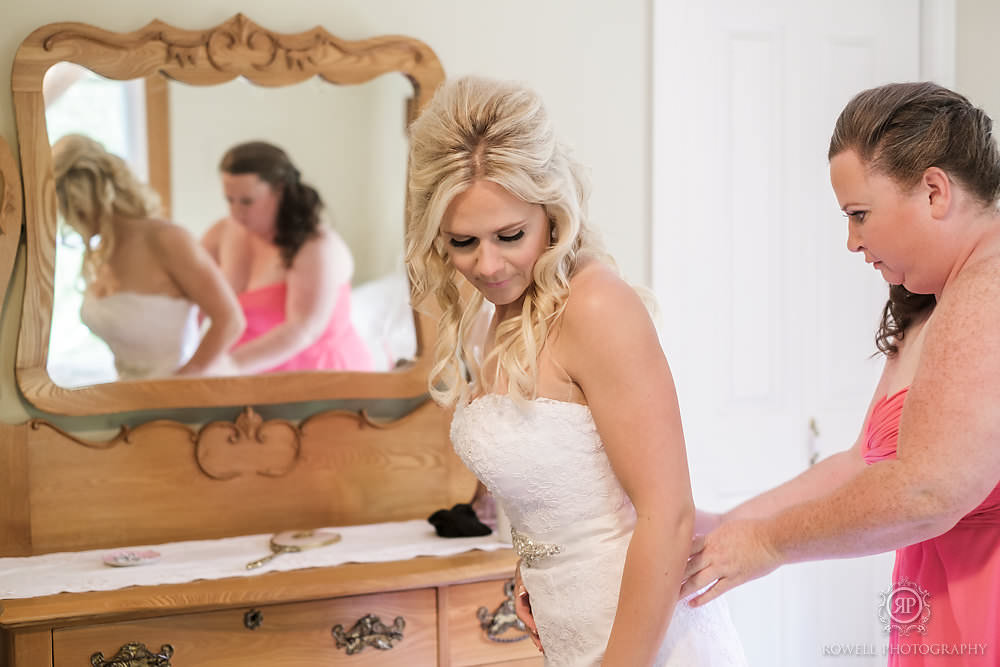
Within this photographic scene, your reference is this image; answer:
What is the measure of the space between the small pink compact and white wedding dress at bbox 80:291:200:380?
411 millimetres

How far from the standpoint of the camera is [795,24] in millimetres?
2898

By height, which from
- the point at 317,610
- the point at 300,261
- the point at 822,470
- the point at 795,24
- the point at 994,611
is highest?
the point at 795,24

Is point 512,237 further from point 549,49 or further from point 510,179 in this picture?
point 549,49

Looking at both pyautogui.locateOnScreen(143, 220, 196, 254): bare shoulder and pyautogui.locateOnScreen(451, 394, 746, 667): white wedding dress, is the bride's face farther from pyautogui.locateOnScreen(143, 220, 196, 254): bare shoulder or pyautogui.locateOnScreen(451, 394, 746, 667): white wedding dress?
pyautogui.locateOnScreen(143, 220, 196, 254): bare shoulder

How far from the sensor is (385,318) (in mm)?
2512

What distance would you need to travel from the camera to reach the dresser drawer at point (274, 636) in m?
1.94

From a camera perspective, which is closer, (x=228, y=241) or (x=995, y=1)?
(x=228, y=241)

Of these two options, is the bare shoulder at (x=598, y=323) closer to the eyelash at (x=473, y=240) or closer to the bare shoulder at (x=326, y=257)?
the eyelash at (x=473, y=240)

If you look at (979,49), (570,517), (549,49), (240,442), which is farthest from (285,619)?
(979,49)

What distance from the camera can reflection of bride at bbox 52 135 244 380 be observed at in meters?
2.26

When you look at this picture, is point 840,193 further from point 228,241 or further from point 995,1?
point 995,1

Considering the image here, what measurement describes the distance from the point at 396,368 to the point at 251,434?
398 mm

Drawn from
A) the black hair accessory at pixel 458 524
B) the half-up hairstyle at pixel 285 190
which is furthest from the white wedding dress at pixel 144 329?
the black hair accessory at pixel 458 524

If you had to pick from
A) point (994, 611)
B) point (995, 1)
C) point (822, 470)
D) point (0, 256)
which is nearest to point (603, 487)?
point (822, 470)
